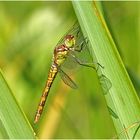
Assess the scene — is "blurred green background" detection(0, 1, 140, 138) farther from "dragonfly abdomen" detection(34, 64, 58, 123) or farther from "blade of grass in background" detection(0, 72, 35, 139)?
"blade of grass in background" detection(0, 72, 35, 139)

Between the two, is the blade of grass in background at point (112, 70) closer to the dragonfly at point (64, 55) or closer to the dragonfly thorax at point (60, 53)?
the dragonfly at point (64, 55)

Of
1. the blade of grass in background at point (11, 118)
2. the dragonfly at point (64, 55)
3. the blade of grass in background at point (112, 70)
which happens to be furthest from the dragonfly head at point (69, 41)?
the blade of grass in background at point (11, 118)

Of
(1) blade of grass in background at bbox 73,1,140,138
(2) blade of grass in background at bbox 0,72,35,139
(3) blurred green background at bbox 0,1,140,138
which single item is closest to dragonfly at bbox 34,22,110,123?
(3) blurred green background at bbox 0,1,140,138

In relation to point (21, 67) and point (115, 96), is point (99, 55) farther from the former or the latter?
point (21, 67)

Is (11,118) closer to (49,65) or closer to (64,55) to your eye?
(64,55)

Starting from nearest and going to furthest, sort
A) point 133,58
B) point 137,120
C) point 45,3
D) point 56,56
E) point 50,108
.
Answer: point 137,120, point 56,56, point 50,108, point 133,58, point 45,3

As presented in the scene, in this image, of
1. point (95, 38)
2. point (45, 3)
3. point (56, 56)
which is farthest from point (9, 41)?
point (95, 38)

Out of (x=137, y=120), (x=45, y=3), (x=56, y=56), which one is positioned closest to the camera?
(x=137, y=120)

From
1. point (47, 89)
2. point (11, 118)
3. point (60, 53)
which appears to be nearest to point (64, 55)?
point (60, 53)
